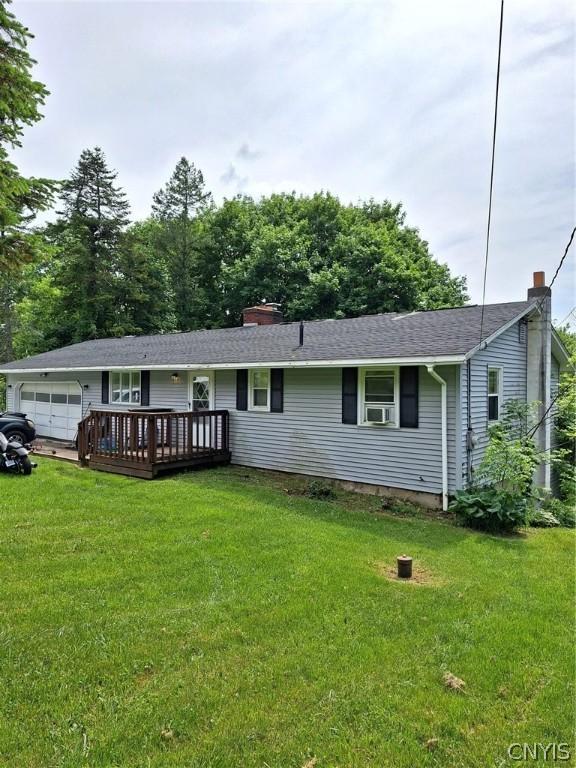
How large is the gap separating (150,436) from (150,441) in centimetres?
10

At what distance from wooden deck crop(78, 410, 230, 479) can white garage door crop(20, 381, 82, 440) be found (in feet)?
15.8

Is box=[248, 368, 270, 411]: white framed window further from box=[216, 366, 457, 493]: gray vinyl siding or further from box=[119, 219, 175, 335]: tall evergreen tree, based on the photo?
box=[119, 219, 175, 335]: tall evergreen tree

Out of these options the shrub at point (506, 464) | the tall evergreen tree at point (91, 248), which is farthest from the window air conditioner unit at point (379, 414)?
the tall evergreen tree at point (91, 248)

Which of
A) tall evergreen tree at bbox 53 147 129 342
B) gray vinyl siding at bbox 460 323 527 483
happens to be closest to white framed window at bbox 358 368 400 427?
gray vinyl siding at bbox 460 323 527 483

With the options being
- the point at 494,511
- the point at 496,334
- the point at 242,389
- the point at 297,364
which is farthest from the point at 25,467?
the point at 496,334

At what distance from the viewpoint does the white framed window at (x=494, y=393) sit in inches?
352

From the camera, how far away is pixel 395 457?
840 cm

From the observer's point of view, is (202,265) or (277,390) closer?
(277,390)

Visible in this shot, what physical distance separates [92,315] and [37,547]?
74.5ft

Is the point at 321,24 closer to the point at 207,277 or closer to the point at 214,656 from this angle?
the point at 214,656

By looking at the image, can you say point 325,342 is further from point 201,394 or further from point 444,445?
point 444,445

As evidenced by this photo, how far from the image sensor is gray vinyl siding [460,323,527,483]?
7898 mm

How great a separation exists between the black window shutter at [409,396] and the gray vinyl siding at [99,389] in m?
5.78

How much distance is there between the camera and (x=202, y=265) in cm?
2862
